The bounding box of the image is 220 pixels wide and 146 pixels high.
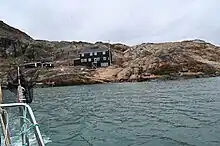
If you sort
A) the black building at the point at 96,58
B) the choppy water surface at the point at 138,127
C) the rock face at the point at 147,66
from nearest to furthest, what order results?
the choppy water surface at the point at 138,127
the rock face at the point at 147,66
the black building at the point at 96,58

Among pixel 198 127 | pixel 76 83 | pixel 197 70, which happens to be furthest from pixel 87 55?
pixel 198 127

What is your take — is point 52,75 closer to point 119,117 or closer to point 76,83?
point 76,83

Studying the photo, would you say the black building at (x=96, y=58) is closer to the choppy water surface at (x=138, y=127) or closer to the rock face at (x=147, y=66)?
the rock face at (x=147, y=66)

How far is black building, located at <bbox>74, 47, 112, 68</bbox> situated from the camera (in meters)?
153

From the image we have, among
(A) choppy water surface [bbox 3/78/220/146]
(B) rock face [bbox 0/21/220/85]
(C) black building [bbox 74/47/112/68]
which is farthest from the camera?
(C) black building [bbox 74/47/112/68]

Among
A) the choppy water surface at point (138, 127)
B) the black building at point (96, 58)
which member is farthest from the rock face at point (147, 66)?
the choppy water surface at point (138, 127)

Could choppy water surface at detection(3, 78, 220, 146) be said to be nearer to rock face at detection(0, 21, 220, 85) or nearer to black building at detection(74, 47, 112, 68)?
rock face at detection(0, 21, 220, 85)

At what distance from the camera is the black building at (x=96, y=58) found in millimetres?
153250

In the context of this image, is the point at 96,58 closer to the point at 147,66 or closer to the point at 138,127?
the point at 147,66

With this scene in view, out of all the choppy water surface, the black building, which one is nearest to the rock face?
the black building

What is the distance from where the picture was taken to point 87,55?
15788cm

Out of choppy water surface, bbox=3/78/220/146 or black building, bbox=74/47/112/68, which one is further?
black building, bbox=74/47/112/68

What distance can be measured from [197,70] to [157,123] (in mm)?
102661

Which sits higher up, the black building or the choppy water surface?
the black building
